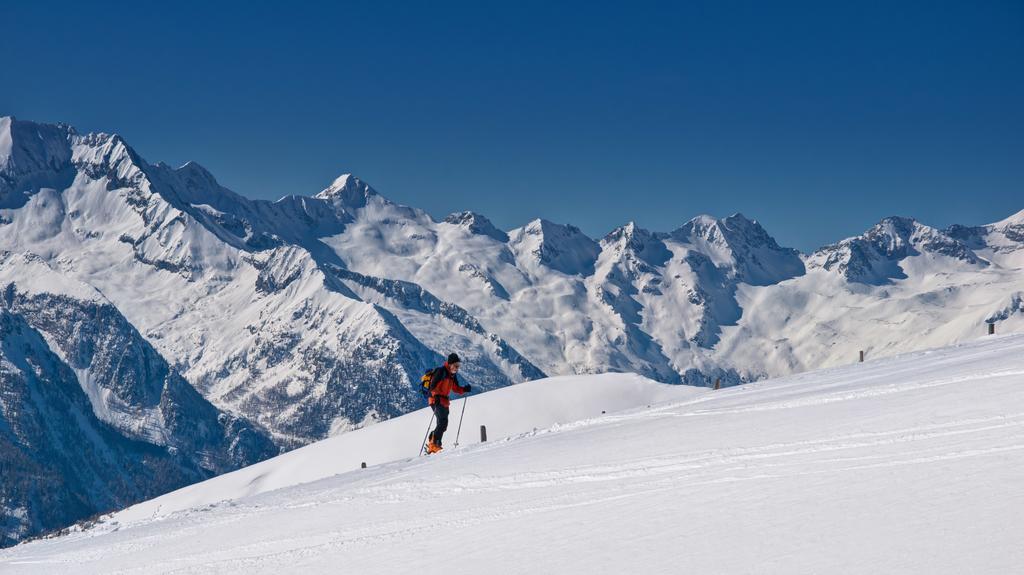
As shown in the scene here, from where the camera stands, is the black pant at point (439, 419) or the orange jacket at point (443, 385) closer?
the orange jacket at point (443, 385)

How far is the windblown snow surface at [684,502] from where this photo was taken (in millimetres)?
10508

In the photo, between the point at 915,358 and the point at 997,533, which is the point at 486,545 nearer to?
the point at 997,533

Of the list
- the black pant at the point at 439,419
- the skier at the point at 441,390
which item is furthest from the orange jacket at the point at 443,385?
the black pant at the point at 439,419

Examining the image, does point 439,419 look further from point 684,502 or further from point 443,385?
point 684,502

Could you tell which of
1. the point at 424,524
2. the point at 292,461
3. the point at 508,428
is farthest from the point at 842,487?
the point at 292,461

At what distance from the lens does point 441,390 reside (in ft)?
84.3

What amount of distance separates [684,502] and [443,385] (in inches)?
516

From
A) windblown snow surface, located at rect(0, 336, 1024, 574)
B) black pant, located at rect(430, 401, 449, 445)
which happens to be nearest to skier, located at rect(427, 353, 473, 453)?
black pant, located at rect(430, 401, 449, 445)

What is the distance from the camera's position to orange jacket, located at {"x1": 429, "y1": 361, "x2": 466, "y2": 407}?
2534 cm

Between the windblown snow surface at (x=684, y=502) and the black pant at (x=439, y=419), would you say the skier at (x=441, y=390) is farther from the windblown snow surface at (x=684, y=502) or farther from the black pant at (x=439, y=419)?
the windblown snow surface at (x=684, y=502)

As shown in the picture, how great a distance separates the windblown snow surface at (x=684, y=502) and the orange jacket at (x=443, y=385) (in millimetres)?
1701

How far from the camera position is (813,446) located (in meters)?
15.5

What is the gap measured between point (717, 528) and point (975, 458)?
363 centimetres

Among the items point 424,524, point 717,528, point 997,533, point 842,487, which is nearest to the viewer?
point 997,533
